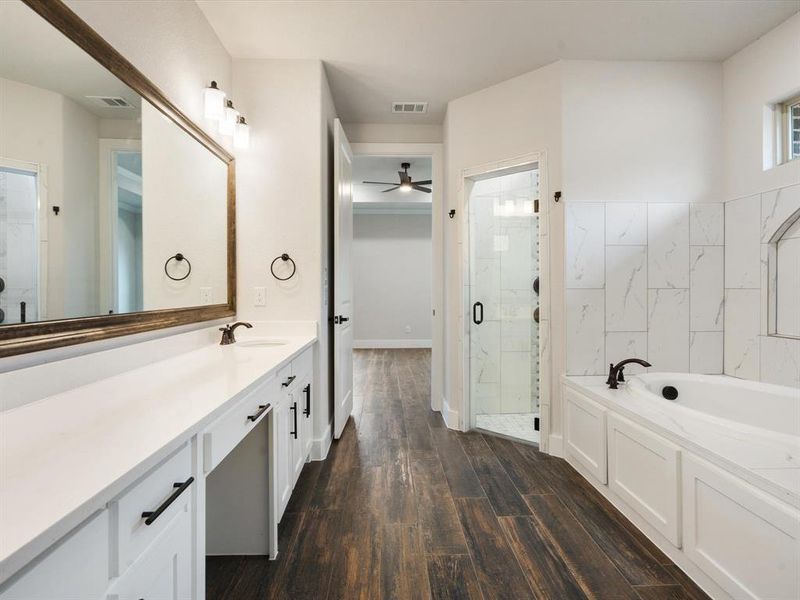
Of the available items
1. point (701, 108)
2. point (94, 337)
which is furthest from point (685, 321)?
point (94, 337)

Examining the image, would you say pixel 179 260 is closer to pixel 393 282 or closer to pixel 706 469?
pixel 706 469

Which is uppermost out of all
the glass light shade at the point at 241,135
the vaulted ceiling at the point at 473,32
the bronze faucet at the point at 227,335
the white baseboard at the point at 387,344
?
the vaulted ceiling at the point at 473,32

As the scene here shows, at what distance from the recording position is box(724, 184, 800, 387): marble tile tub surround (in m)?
2.22

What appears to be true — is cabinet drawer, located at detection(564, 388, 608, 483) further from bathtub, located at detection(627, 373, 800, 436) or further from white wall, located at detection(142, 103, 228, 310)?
white wall, located at detection(142, 103, 228, 310)

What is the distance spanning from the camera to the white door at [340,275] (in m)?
2.70

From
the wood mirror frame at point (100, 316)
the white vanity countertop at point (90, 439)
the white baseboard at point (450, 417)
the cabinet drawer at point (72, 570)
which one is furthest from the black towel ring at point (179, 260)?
the white baseboard at point (450, 417)

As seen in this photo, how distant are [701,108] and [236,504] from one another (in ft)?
12.0

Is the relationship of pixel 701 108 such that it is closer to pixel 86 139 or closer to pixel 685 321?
pixel 685 321

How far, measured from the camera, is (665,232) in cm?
259

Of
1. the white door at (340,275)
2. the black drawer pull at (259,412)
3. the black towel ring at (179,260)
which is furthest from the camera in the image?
the white door at (340,275)

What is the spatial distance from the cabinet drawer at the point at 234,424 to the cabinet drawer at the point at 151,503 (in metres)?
0.08

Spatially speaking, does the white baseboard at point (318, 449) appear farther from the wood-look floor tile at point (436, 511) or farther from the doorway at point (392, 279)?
the doorway at point (392, 279)

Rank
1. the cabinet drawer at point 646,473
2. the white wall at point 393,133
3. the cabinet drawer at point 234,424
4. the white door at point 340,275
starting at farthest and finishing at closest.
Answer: the white wall at point 393,133, the white door at point 340,275, the cabinet drawer at point 646,473, the cabinet drawer at point 234,424

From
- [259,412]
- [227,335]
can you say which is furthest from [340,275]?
[259,412]
